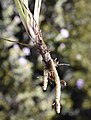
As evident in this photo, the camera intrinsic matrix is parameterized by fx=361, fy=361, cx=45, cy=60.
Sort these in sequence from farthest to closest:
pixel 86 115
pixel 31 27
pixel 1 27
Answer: pixel 1 27, pixel 86 115, pixel 31 27

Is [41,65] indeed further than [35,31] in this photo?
Yes

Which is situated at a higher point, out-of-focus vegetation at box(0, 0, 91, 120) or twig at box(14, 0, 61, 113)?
out-of-focus vegetation at box(0, 0, 91, 120)

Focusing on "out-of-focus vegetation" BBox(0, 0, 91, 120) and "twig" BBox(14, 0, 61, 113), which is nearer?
"twig" BBox(14, 0, 61, 113)

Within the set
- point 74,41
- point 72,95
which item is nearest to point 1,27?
point 74,41

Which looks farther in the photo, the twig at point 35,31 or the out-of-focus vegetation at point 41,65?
the out-of-focus vegetation at point 41,65

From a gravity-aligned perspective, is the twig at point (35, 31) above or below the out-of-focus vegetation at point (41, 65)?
below

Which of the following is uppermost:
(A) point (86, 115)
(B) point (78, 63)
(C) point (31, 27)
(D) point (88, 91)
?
(B) point (78, 63)

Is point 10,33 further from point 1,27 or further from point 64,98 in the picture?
point 64,98

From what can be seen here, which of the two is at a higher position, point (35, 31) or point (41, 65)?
point (41, 65)
